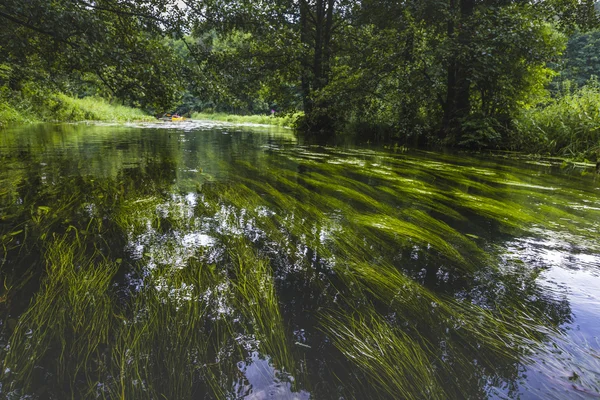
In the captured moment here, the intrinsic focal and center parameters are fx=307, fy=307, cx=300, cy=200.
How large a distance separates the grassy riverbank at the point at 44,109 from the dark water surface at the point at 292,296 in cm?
1320

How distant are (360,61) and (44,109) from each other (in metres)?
16.6

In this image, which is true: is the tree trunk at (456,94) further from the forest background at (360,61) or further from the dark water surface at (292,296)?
the dark water surface at (292,296)

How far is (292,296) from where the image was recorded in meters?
1.62

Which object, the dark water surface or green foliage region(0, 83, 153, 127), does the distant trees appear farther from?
green foliage region(0, 83, 153, 127)

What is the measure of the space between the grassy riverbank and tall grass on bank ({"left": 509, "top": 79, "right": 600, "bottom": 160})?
16610 millimetres

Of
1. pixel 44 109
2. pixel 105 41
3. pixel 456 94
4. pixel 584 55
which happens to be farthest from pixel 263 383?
pixel 584 55

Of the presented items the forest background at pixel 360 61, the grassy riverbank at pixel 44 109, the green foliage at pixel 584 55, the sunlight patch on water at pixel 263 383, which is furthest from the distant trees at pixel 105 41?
the green foliage at pixel 584 55

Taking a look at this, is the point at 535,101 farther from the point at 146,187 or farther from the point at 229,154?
the point at 146,187

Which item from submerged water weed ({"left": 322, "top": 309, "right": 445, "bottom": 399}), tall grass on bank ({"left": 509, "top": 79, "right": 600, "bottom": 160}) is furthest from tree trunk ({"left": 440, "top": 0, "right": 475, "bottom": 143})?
submerged water weed ({"left": 322, "top": 309, "right": 445, "bottom": 399})

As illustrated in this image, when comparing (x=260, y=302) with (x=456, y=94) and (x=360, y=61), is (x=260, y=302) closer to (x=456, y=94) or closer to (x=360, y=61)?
(x=456, y=94)

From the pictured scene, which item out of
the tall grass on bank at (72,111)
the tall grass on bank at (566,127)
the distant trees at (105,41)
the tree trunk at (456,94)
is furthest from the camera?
the tall grass on bank at (72,111)

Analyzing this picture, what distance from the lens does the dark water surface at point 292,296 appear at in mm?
1095

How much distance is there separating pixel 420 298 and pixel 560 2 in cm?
1032

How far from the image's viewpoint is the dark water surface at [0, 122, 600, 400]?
3.59ft
